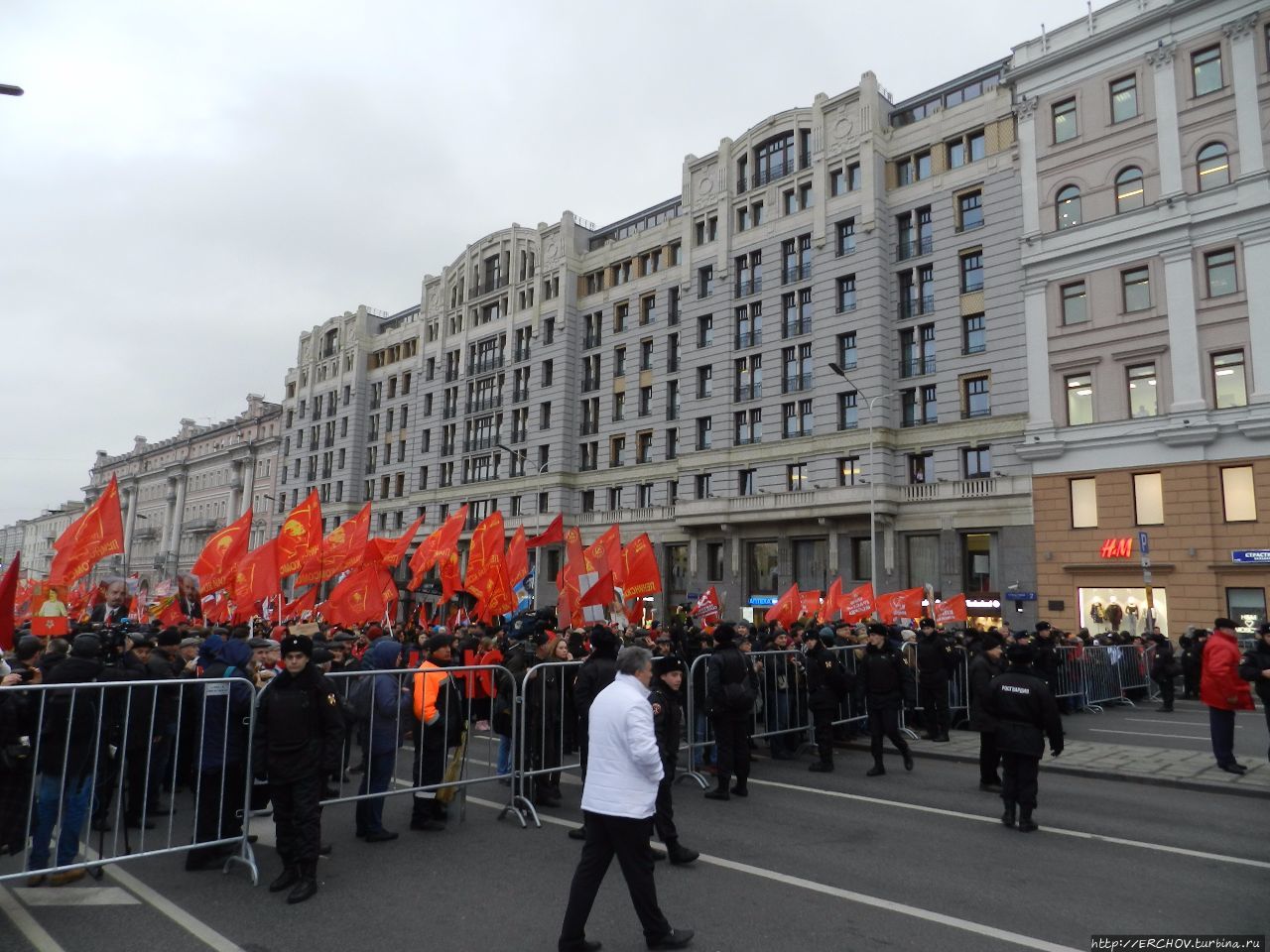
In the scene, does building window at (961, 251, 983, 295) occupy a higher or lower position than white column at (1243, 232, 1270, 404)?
higher

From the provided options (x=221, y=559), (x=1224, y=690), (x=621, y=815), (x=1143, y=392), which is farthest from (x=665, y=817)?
(x=1143, y=392)

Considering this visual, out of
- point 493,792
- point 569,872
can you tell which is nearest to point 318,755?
point 569,872

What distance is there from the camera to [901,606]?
69.2 feet

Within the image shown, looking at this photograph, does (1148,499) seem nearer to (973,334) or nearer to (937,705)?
(973,334)

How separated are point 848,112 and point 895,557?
2254 cm

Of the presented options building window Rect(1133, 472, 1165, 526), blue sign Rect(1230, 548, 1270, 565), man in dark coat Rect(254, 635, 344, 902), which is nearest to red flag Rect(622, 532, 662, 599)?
man in dark coat Rect(254, 635, 344, 902)

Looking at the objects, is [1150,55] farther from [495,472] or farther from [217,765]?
[495,472]

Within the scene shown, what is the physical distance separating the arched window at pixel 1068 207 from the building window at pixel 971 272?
144 inches

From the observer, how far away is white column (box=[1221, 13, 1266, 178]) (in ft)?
93.9

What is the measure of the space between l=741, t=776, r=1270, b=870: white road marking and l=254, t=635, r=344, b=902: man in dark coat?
332cm

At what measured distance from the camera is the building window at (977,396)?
35.5 m

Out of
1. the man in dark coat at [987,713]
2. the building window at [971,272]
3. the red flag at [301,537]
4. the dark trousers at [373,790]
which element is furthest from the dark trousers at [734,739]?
the building window at [971,272]

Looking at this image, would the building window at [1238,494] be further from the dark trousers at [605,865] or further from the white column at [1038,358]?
the dark trousers at [605,865]

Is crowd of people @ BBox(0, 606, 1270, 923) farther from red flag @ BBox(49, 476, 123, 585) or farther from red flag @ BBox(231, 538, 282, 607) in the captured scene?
red flag @ BBox(231, 538, 282, 607)
